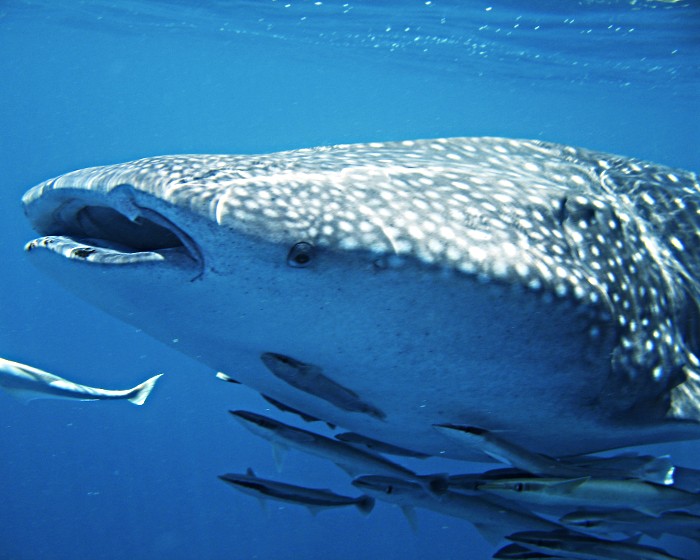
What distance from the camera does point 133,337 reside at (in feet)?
105

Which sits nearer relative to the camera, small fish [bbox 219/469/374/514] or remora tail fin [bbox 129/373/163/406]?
small fish [bbox 219/469/374/514]

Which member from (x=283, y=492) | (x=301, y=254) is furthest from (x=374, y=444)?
(x=301, y=254)

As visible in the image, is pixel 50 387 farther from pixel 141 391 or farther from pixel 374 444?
pixel 374 444

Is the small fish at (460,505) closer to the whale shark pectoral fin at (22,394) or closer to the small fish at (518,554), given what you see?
the small fish at (518,554)

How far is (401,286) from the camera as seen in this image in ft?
6.99

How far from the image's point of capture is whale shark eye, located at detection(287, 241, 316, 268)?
2018mm

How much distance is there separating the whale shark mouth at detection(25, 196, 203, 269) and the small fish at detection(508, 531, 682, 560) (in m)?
2.73

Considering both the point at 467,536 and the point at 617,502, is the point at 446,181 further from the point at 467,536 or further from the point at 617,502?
the point at 467,536

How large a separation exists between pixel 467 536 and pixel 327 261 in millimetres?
19123

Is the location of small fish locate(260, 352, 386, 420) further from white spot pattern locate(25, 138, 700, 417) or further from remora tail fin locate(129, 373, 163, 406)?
remora tail fin locate(129, 373, 163, 406)

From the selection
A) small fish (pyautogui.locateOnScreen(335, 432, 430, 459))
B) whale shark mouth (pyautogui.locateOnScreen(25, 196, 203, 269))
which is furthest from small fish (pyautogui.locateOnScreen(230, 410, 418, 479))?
whale shark mouth (pyautogui.locateOnScreen(25, 196, 203, 269))

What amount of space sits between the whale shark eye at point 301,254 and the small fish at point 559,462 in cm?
114

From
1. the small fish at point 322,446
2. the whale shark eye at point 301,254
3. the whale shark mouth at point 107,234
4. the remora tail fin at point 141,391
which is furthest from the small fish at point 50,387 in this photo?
the whale shark eye at point 301,254

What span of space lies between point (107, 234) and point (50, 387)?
13.2 ft
